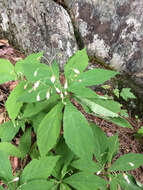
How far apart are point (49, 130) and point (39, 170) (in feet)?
1.00

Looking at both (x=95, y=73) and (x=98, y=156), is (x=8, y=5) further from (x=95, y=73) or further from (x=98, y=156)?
(x=98, y=156)

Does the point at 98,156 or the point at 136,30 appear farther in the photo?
the point at 136,30

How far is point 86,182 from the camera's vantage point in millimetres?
1283

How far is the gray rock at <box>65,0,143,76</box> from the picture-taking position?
2.36m

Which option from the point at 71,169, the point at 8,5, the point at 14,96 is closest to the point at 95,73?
the point at 14,96

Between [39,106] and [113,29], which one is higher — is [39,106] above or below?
below

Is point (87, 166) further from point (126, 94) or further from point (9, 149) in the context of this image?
point (126, 94)

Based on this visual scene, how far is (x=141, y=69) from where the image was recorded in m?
2.67

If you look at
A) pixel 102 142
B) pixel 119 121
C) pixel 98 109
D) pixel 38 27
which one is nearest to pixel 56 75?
pixel 98 109

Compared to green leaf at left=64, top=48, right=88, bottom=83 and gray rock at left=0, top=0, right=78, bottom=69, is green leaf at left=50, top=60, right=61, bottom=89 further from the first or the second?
gray rock at left=0, top=0, right=78, bottom=69

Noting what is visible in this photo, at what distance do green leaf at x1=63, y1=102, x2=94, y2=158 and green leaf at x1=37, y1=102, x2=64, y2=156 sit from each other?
0.10m

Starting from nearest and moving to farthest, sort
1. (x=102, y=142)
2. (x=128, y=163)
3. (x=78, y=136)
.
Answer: (x=78, y=136) → (x=128, y=163) → (x=102, y=142)

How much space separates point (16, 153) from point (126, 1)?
2326 mm

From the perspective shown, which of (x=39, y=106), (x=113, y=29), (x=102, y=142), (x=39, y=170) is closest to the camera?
(x=39, y=170)
